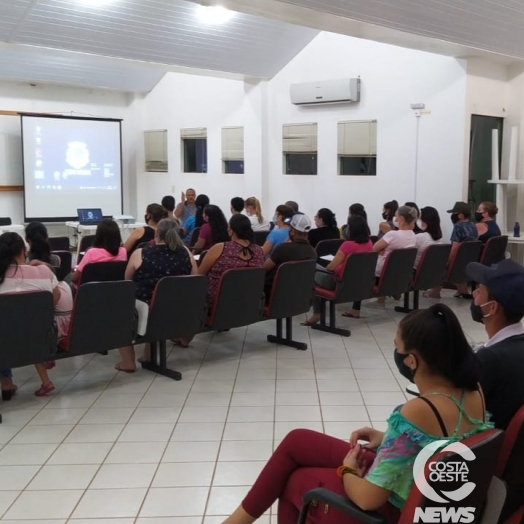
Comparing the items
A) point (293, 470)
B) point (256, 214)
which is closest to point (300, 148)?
point (256, 214)

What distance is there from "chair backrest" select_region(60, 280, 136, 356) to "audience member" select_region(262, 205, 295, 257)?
7.66 feet

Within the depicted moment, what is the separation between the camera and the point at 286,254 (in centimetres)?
543

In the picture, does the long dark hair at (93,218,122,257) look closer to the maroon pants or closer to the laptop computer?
the maroon pants

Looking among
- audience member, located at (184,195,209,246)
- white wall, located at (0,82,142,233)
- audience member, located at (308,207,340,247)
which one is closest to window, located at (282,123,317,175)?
audience member, located at (184,195,209,246)

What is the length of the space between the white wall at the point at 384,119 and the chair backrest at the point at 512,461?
22.7 feet

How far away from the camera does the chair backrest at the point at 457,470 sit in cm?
169

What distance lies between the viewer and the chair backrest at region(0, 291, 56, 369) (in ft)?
12.4

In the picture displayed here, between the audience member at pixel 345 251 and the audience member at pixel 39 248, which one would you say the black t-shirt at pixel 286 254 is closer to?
the audience member at pixel 345 251

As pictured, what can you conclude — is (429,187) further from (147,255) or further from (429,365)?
(429,365)

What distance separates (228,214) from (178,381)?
6.93m

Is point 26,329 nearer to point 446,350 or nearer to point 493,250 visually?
point 446,350

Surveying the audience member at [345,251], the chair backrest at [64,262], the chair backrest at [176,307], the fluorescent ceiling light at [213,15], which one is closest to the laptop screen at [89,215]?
the fluorescent ceiling light at [213,15]

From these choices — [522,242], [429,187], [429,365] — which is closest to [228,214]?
[429,187]

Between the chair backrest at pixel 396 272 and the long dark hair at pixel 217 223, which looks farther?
the chair backrest at pixel 396 272
